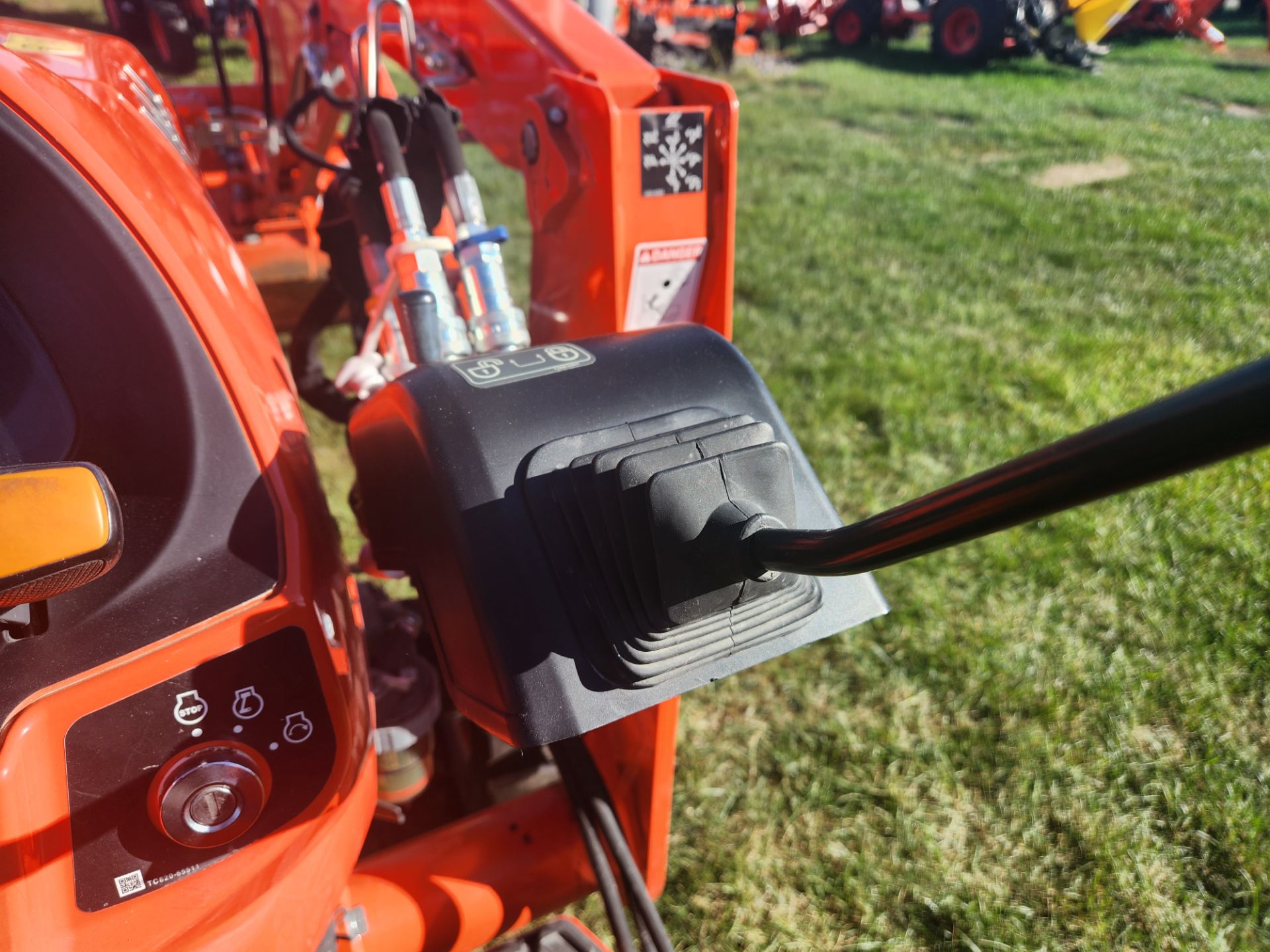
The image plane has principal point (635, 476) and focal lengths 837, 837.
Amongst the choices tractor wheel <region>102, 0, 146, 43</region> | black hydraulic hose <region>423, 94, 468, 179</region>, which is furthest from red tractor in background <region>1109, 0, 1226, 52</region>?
tractor wheel <region>102, 0, 146, 43</region>

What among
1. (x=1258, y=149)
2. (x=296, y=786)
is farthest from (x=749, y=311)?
(x=296, y=786)

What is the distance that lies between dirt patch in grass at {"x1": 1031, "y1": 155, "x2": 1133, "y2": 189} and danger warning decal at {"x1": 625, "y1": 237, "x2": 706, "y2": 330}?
5.33 meters

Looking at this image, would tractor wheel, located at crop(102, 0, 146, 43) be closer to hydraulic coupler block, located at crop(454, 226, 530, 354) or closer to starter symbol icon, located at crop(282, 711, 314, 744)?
hydraulic coupler block, located at crop(454, 226, 530, 354)

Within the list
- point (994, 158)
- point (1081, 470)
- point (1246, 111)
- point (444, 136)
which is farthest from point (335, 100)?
point (994, 158)

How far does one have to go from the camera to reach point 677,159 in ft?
4.53

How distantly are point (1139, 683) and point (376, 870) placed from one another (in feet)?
6.39

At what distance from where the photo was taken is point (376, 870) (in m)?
1.29

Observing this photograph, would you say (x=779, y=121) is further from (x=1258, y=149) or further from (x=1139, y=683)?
(x=1139, y=683)

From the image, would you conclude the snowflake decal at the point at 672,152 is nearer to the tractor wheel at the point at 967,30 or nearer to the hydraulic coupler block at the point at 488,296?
the hydraulic coupler block at the point at 488,296

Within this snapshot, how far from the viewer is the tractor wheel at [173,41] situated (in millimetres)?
5278

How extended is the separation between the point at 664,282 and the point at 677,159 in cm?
20

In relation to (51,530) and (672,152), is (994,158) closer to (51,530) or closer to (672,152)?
(672,152)

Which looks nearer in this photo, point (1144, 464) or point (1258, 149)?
point (1144, 464)


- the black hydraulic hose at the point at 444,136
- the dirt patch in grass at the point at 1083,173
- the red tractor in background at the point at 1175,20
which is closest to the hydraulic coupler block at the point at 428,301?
the black hydraulic hose at the point at 444,136
